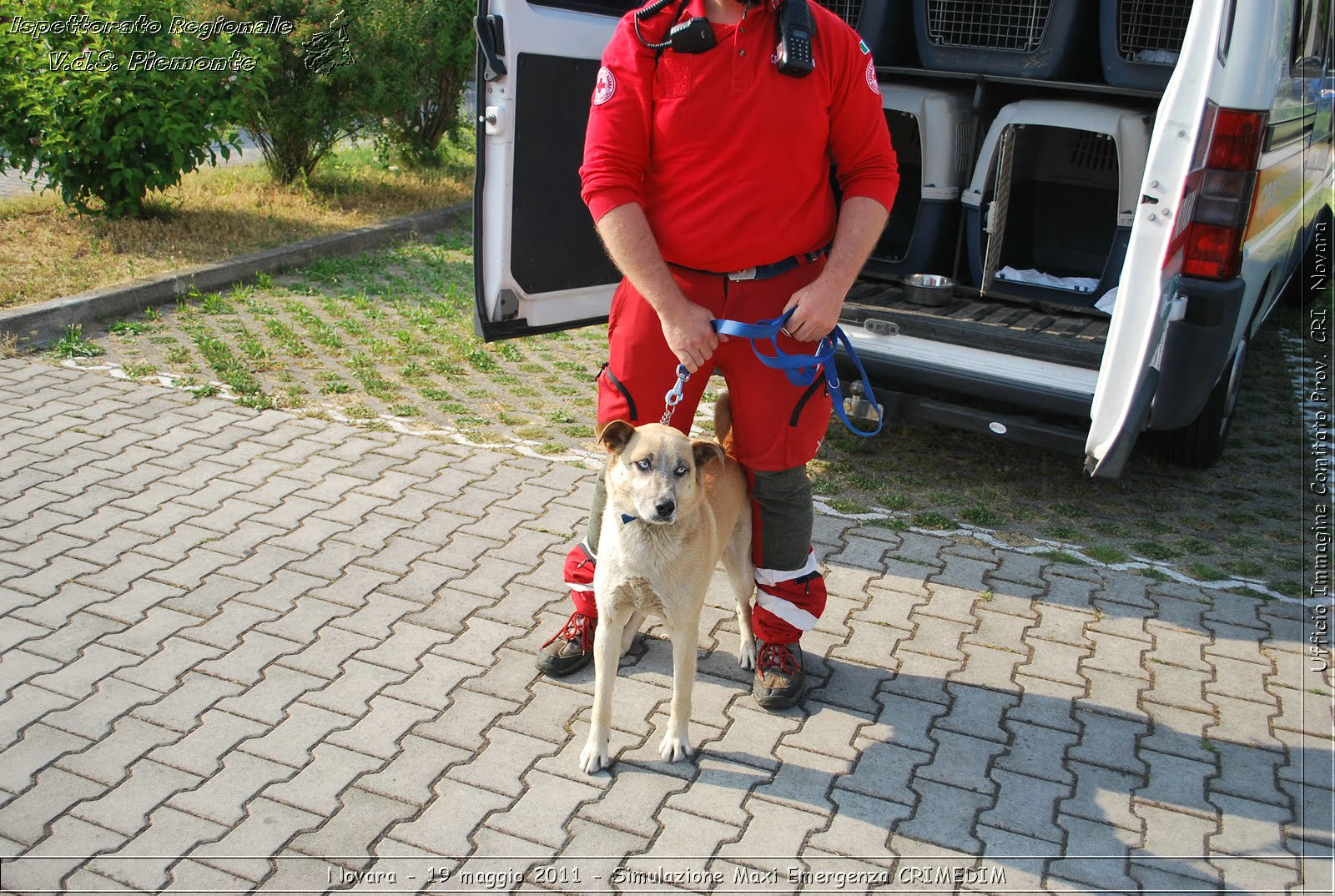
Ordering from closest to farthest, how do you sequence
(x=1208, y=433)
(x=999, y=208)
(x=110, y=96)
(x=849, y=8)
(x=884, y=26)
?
1. (x=1208, y=433)
2. (x=999, y=208)
3. (x=884, y=26)
4. (x=849, y=8)
5. (x=110, y=96)

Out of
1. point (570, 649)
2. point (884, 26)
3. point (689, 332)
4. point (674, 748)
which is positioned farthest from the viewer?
point (884, 26)

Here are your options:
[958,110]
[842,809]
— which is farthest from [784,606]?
[958,110]

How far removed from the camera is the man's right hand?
122 inches

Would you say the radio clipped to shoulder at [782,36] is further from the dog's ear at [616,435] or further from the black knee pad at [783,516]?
the black knee pad at [783,516]

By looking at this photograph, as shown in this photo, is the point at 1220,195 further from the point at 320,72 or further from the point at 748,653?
the point at 320,72

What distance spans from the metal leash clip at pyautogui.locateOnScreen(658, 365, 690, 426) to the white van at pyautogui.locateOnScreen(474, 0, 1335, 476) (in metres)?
1.50

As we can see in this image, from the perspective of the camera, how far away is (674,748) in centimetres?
325

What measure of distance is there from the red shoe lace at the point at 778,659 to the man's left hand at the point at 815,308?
114cm

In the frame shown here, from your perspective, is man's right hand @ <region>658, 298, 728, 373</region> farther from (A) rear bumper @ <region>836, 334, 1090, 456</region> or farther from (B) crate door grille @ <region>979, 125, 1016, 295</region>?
(B) crate door grille @ <region>979, 125, 1016, 295</region>

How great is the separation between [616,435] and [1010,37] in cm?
426

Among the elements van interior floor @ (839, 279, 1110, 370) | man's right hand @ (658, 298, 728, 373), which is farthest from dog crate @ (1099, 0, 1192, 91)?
man's right hand @ (658, 298, 728, 373)

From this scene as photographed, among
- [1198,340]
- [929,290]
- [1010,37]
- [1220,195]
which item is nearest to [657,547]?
[1198,340]

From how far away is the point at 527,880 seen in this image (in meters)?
2.77

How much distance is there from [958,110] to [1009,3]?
64 centimetres
